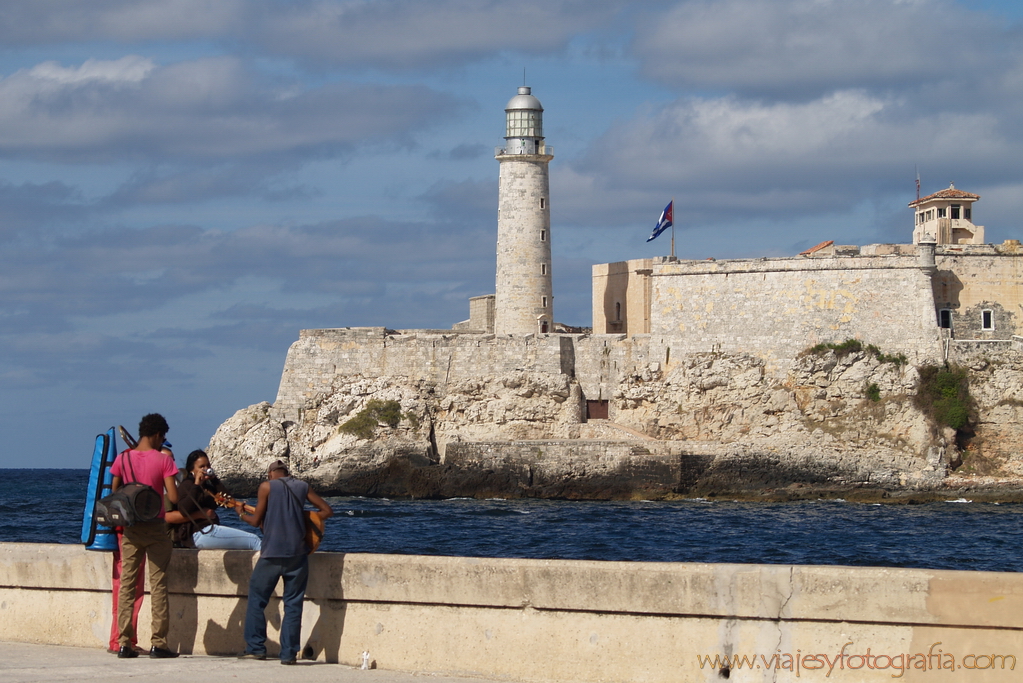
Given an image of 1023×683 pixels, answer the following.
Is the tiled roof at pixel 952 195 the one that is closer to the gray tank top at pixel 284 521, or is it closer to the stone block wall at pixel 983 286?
the stone block wall at pixel 983 286

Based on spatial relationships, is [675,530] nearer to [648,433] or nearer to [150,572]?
[648,433]

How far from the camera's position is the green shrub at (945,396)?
35.8 metres

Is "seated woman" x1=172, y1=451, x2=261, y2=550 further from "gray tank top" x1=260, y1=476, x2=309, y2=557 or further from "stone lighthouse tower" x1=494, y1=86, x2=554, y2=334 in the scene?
"stone lighthouse tower" x1=494, y1=86, x2=554, y2=334

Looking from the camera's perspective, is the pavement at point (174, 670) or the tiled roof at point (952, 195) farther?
the tiled roof at point (952, 195)

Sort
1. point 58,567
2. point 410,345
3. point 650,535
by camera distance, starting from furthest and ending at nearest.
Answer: point 410,345 < point 650,535 < point 58,567

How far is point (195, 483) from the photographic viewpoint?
8141 mm

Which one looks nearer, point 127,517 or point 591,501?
point 127,517

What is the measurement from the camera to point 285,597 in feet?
23.8

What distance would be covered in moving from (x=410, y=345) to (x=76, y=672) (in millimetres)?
34832

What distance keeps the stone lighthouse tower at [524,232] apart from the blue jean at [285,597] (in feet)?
114

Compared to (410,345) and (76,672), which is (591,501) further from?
(76,672)

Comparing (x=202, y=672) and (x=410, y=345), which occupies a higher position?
(x=410, y=345)

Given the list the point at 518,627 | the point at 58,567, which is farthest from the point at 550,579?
the point at 58,567

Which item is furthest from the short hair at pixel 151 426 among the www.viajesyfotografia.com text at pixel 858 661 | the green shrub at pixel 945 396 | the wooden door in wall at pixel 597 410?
the wooden door in wall at pixel 597 410
